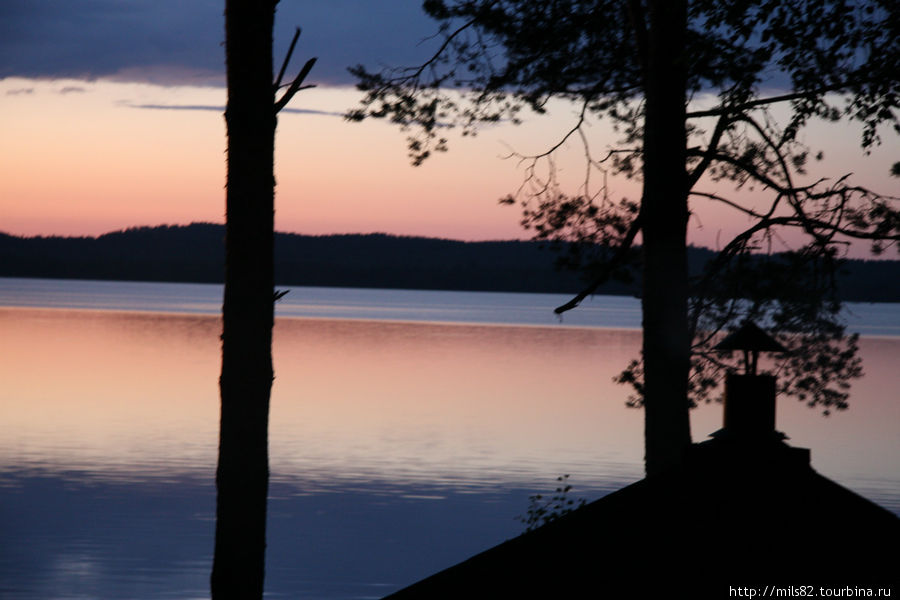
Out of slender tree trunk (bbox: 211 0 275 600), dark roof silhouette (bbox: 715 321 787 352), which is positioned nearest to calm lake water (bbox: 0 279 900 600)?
slender tree trunk (bbox: 211 0 275 600)

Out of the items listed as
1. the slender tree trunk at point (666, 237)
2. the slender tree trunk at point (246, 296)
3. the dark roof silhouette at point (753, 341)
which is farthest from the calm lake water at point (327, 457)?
the dark roof silhouette at point (753, 341)

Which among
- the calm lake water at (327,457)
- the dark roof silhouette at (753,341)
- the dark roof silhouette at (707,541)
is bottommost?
the calm lake water at (327,457)

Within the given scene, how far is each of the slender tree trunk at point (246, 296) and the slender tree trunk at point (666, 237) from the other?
5.16m

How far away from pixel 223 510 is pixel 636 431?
32.0 m

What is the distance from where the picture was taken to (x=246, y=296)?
348 inches

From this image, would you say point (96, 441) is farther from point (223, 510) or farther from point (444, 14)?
point (223, 510)

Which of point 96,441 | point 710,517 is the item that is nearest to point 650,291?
point 710,517

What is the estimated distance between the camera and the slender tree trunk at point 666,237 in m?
12.2

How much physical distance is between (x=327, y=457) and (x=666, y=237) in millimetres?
21325

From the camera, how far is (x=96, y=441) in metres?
33.5

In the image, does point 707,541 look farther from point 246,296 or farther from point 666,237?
point 666,237

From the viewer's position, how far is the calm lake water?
20547mm

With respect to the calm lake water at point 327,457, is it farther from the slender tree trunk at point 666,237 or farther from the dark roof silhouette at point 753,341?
the dark roof silhouette at point 753,341

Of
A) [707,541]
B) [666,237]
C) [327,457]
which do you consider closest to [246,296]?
[707,541]
